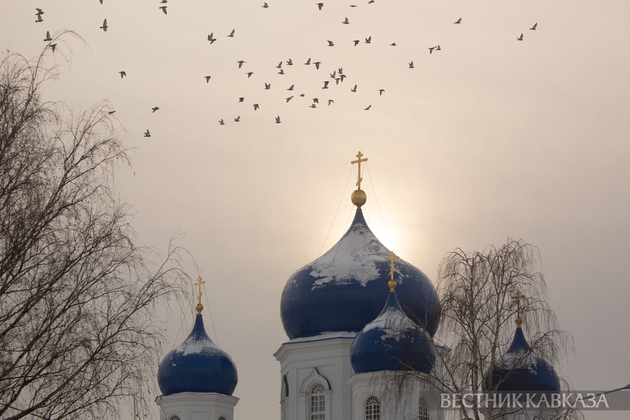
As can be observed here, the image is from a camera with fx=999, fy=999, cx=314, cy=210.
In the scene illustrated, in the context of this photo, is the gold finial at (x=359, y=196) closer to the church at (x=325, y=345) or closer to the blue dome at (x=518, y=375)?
the church at (x=325, y=345)

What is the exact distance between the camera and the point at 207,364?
104 feet

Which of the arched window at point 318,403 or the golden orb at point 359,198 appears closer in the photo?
the arched window at point 318,403

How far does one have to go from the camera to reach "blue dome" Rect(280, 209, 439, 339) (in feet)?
98.4

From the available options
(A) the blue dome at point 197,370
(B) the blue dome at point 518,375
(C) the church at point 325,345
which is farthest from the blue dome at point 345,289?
(B) the blue dome at point 518,375

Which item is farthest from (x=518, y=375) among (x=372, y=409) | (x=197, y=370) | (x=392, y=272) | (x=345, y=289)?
(x=197, y=370)

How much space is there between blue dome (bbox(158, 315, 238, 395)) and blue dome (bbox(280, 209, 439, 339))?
2383 mm

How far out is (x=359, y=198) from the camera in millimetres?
33812

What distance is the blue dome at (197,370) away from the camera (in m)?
31.4

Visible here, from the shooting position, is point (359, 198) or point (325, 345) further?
point (359, 198)

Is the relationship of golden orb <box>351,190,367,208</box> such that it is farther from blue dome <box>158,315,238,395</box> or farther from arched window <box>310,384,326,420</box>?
arched window <box>310,384,326,420</box>

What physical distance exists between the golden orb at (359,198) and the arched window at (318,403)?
6984 mm

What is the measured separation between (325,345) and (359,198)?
6.09 metres

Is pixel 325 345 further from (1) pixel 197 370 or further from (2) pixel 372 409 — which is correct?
(1) pixel 197 370

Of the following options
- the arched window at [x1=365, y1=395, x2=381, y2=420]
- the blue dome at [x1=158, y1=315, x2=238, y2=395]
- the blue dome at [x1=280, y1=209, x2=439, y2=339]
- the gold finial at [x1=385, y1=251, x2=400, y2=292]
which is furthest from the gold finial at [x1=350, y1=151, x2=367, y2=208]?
the arched window at [x1=365, y1=395, x2=381, y2=420]
